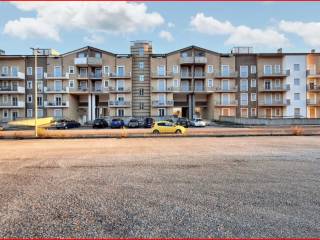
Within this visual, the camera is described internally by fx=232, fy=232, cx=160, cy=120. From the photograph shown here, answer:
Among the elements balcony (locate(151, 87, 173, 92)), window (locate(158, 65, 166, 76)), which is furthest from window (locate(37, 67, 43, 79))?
window (locate(158, 65, 166, 76))

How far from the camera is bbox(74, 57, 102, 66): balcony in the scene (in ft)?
155

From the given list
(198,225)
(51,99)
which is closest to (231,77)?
(51,99)

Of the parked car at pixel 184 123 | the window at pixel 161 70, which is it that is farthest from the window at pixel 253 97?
the window at pixel 161 70

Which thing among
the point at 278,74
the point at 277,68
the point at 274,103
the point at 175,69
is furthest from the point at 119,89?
the point at 277,68

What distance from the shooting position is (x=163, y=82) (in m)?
49.0

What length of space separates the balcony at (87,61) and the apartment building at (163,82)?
0.21 metres

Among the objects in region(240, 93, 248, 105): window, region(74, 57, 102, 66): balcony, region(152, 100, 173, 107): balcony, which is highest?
region(74, 57, 102, 66): balcony

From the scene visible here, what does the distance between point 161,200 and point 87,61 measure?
4669 cm

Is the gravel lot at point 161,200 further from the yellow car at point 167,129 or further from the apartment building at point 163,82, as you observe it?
the apartment building at point 163,82

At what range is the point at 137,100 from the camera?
49562 mm

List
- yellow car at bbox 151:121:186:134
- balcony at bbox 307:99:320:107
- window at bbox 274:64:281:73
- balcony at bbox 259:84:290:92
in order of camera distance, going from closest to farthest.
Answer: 1. yellow car at bbox 151:121:186:134
2. balcony at bbox 307:99:320:107
3. balcony at bbox 259:84:290:92
4. window at bbox 274:64:281:73

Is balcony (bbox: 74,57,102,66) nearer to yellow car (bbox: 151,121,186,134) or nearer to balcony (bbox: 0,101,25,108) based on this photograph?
balcony (bbox: 0,101,25,108)

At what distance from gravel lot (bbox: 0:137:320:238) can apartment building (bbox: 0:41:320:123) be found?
40572 mm

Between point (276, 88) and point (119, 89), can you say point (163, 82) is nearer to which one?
point (119, 89)
